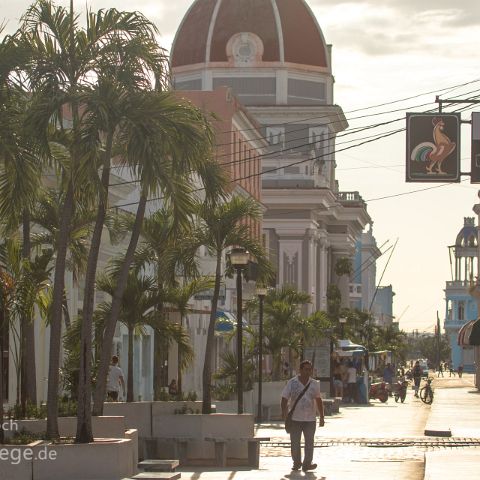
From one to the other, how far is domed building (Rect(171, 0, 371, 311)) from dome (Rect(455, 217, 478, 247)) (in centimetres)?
7056

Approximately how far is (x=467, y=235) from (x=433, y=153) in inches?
6038

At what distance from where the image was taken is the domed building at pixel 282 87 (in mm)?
100250

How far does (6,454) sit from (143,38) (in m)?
5.65

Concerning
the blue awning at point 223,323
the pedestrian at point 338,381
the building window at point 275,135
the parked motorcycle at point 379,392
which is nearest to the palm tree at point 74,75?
the blue awning at point 223,323

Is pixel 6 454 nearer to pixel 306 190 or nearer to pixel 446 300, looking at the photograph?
pixel 306 190

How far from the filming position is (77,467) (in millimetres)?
19109

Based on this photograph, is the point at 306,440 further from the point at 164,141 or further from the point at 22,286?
the point at 164,141

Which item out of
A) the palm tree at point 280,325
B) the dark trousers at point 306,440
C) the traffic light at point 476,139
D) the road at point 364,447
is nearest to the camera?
the dark trousers at point 306,440

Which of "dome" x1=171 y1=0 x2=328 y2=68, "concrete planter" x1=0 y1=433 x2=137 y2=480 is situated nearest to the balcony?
"dome" x1=171 y1=0 x2=328 y2=68

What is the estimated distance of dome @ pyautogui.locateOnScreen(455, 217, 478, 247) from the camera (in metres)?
175

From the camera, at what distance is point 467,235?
180 metres

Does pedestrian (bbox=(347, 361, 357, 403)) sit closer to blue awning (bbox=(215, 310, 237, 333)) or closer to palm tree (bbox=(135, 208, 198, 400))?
blue awning (bbox=(215, 310, 237, 333))

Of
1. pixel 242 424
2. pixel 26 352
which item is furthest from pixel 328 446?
pixel 26 352

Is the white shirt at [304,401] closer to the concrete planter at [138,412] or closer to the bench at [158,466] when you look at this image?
the bench at [158,466]
